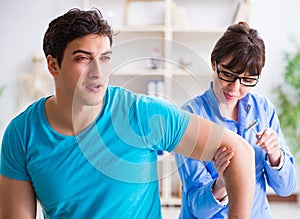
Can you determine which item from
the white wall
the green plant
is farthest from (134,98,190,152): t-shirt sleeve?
the white wall

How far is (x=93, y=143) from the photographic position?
1.06 metres

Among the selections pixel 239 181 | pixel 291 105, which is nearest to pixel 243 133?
pixel 239 181

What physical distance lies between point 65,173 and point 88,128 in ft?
0.35

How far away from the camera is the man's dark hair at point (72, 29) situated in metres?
1.09

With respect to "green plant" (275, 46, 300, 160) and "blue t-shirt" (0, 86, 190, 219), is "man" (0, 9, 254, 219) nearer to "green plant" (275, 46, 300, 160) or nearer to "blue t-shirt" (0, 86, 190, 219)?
"blue t-shirt" (0, 86, 190, 219)

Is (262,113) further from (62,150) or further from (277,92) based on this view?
(277,92)

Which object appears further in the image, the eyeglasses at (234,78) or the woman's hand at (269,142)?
the woman's hand at (269,142)

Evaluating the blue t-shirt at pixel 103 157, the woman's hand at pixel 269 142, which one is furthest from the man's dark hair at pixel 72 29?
the woman's hand at pixel 269 142

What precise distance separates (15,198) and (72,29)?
1.25ft

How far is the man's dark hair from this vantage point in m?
1.09

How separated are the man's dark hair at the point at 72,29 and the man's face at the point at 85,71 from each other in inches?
0.5

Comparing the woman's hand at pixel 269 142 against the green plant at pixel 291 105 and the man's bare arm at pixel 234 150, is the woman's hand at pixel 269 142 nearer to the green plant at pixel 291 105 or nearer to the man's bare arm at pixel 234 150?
the man's bare arm at pixel 234 150

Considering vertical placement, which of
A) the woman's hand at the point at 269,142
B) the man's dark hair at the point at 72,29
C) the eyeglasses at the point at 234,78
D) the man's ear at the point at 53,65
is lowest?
the woman's hand at the point at 269,142

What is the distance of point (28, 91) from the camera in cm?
469
